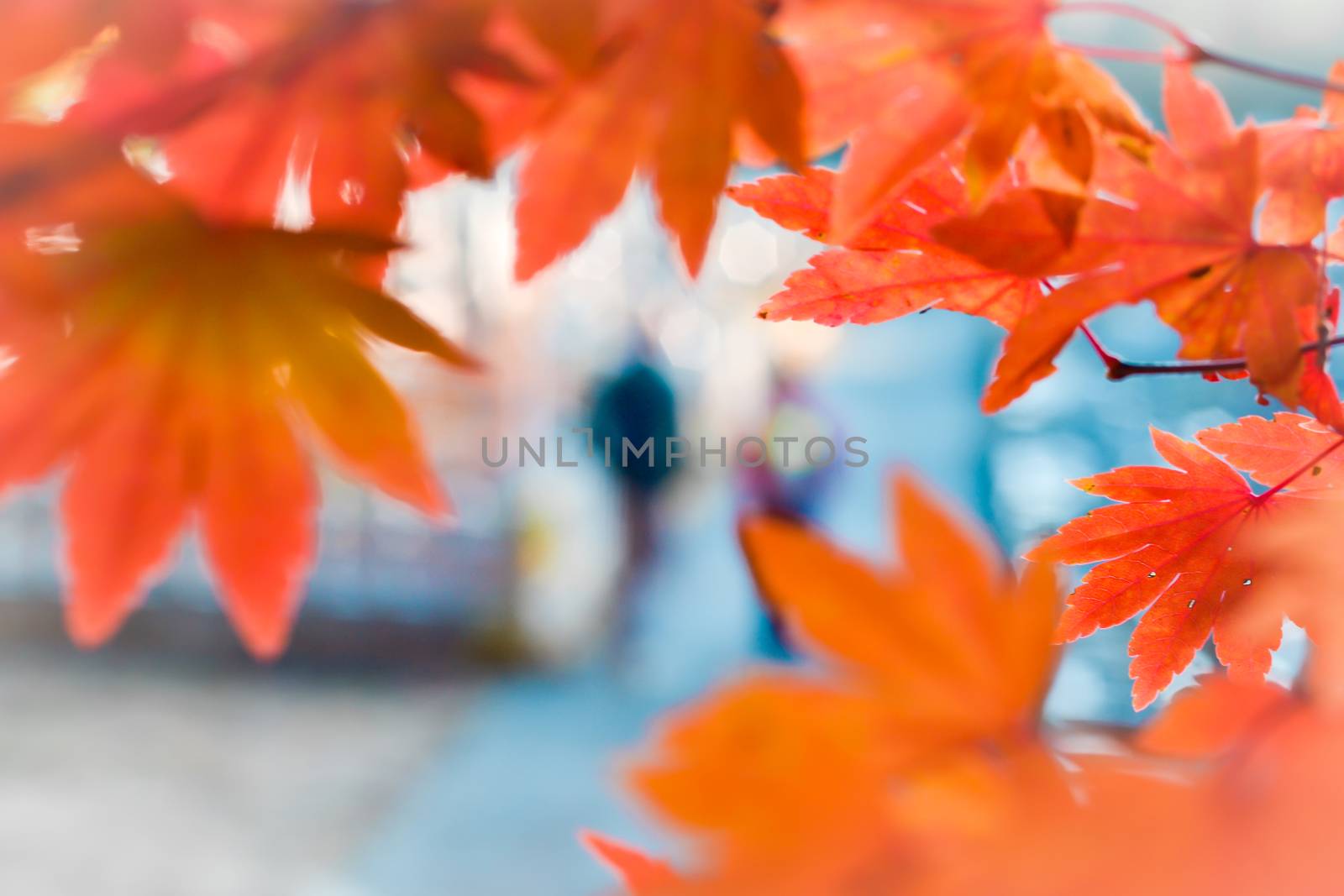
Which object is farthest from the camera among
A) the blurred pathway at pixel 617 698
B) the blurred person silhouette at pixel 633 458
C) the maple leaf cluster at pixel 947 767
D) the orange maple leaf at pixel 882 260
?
the blurred person silhouette at pixel 633 458

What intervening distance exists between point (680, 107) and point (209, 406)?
133 millimetres

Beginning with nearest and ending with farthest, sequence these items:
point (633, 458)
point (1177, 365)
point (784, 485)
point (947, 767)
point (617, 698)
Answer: point (947, 767) < point (1177, 365) < point (784, 485) < point (633, 458) < point (617, 698)

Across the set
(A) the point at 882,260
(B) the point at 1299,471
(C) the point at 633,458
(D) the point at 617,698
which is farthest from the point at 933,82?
(D) the point at 617,698

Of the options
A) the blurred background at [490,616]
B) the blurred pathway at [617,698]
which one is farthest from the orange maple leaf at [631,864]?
the blurred pathway at [617,698]

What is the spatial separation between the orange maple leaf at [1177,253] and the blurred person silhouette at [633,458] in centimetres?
184

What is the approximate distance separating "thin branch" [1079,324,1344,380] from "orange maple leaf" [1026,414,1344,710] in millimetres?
22

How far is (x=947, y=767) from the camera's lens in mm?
135

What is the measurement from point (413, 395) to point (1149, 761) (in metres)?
2.59

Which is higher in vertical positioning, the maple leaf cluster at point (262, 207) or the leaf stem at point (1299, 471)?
the maple leaf cluster at point (262, 207)

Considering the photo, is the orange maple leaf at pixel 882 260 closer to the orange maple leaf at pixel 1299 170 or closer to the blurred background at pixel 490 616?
the orange maple leaf at pixel 1299 170

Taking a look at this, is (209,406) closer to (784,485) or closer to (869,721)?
(869,721)

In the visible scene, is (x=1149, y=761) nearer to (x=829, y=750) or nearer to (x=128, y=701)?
(x=829, y=750)

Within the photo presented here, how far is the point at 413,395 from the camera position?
8.52 feet

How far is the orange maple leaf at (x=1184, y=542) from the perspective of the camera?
250 millimetres
